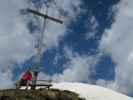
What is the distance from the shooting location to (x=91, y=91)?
6356 centimetres

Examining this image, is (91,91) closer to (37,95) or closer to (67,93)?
(67,93)

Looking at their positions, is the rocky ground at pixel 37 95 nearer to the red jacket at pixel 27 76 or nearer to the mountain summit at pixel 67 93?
the mountain summit at pixel 67 93

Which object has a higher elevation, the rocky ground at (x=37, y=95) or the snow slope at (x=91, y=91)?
the snow slope at (x=91, y=91)

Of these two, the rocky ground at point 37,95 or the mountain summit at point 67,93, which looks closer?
the rocky ground at point 37,95

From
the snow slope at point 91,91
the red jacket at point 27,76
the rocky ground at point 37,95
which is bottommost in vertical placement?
the rocky ground at point 37,95

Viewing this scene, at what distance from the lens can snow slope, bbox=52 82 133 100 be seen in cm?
6200

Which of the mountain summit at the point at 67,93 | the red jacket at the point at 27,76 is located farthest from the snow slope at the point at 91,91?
the red jacket at the point at 27,76

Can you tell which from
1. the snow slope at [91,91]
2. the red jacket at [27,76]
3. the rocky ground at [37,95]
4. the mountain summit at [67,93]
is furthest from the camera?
the snow slope at [91,91]

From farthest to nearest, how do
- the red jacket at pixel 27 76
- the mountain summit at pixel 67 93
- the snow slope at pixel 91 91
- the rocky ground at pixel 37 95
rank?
the snow slope at pixel 91 91 < the red jacket at pixel 27 76 < the mountain summit at pixel 67 93 < the rocky ground at pixel 37 95

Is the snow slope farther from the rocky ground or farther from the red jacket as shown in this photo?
the red jacket

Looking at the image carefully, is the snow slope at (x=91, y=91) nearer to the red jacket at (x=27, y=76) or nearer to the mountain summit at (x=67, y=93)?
the mountain summit at (x=67, y=93)

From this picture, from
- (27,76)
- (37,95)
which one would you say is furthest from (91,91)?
(27,76)

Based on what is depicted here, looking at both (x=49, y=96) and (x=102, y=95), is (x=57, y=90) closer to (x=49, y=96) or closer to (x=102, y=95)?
(x=49, y=96)

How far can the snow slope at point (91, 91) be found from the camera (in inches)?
2441
